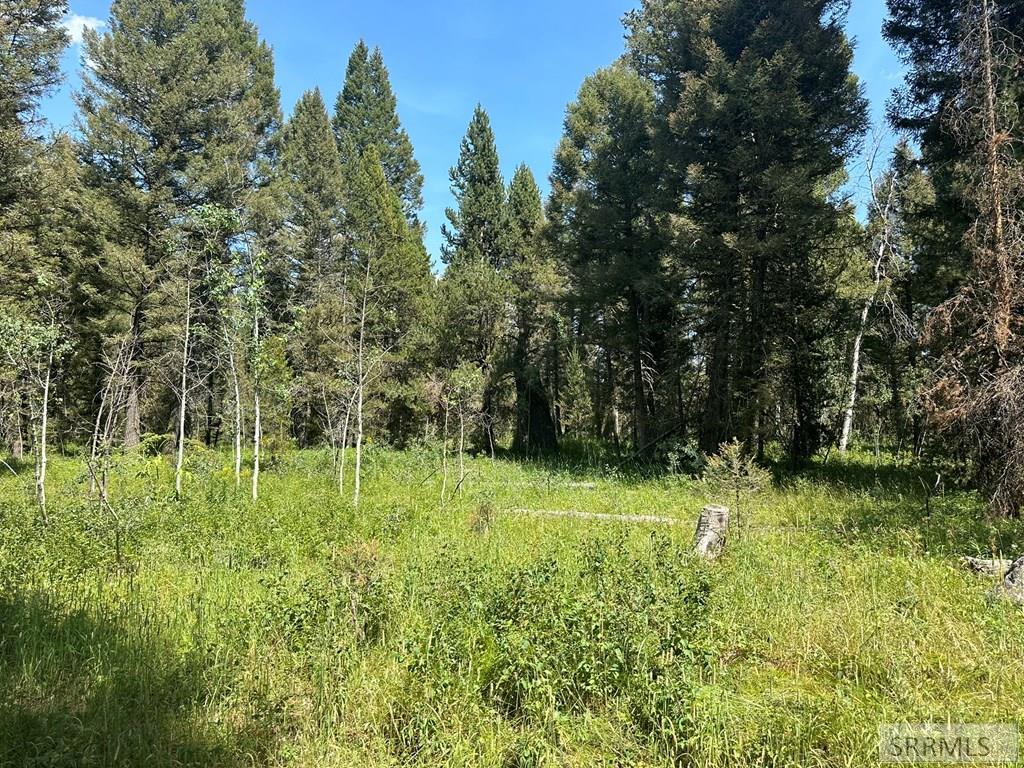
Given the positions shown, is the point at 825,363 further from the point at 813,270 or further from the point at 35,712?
the point at 35,712

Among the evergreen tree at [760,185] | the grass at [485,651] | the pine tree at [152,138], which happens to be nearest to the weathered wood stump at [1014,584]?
the grass at [485,651]

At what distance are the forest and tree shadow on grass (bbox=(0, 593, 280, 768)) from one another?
24 millimetres

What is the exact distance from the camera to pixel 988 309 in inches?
272

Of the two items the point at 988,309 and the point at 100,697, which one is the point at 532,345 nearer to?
the point at 988,309

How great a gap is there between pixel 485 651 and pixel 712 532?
3694mm

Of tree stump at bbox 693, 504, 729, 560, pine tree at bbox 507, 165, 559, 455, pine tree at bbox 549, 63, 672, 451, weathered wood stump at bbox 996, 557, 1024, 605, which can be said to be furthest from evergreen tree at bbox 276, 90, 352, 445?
weathered wood stump at bbox 996, 557, 1024, 605

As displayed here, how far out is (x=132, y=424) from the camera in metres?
16.1

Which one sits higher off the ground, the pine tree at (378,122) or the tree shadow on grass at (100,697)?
the pine tree at (378,122)

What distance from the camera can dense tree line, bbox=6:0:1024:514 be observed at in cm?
877

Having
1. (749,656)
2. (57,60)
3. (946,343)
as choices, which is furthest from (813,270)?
(57,60)

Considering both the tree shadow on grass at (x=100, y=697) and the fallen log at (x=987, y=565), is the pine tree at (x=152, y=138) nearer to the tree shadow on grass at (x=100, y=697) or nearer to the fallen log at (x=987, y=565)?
the tree shadow on grass at (x=100, y=697)

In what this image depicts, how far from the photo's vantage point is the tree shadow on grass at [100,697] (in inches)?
104

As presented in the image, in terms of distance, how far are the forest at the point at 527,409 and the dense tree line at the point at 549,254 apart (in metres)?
0.11

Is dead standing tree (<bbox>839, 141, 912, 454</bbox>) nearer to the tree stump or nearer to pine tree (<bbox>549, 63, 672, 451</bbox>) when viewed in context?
pine tree (<bbox>549, 63, 672, 451</bbox>)
